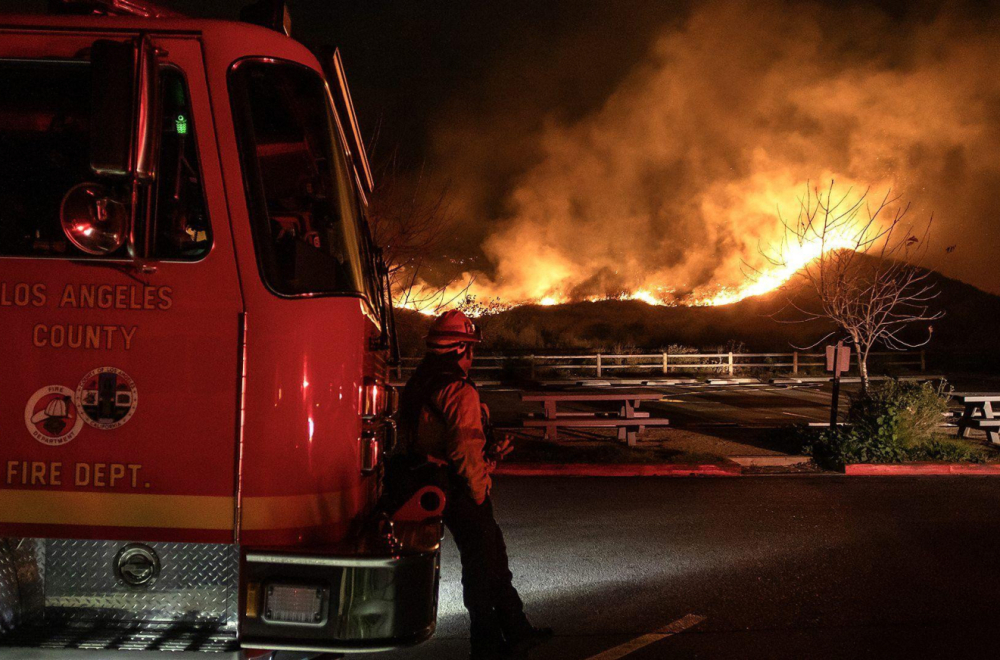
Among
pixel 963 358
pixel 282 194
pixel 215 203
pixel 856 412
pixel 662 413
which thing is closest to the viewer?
pixel 215 203

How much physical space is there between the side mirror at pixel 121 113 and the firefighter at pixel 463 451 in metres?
1.66

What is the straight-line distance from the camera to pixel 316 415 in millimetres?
2451

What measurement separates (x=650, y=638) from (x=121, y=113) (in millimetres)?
3819

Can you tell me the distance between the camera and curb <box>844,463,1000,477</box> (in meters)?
9.61

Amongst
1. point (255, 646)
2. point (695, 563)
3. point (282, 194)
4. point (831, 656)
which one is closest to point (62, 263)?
point (282, 194)

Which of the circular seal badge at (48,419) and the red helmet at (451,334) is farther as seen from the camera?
the red helmet at (451,334)

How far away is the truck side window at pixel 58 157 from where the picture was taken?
8.12 feet

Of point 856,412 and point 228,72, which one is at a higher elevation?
point 228,72

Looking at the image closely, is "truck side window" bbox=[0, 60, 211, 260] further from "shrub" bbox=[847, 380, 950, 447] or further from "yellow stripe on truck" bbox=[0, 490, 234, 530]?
"shrub" bbox=[847, 380, 950, 447]

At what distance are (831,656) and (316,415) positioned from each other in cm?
330

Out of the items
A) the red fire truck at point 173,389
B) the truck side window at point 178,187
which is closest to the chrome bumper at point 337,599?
the red fire truck at point 173,389

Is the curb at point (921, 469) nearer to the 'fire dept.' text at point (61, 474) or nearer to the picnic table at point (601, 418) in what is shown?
the picnic table at point (601, 418)

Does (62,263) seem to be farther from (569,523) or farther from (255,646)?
(569,523)

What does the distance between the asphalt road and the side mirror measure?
9.95 feet
